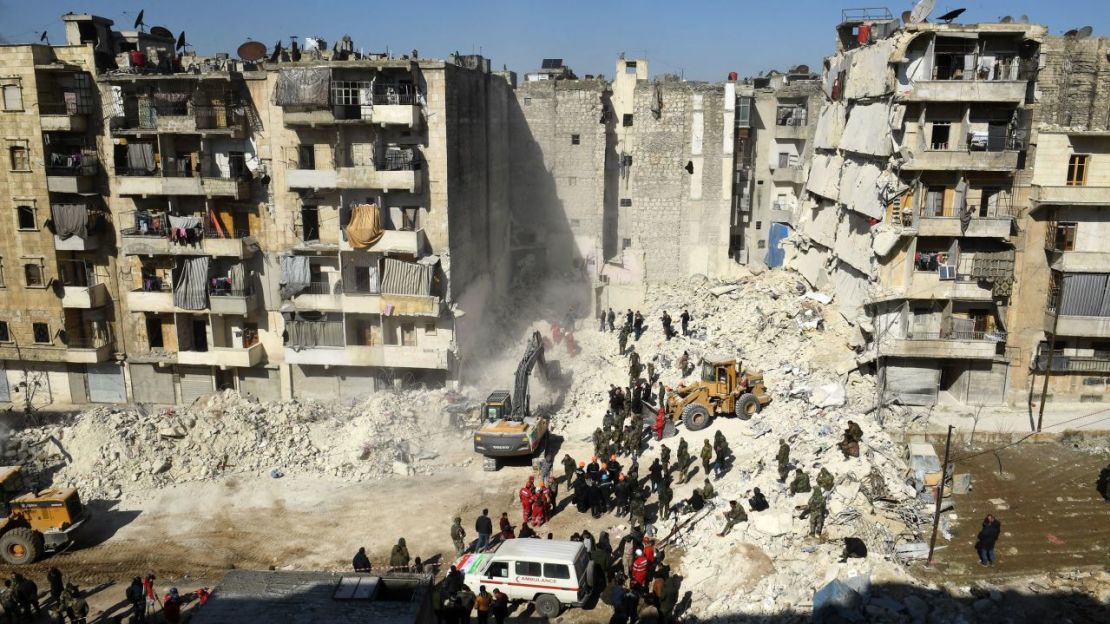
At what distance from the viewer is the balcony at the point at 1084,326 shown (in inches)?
1139

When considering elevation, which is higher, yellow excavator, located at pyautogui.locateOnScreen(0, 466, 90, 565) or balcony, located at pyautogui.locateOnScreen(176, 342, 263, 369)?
balcony, located at pyautogui.locateOnScreen(176, 342, 263, 369)

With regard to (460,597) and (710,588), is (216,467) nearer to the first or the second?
(460,597)

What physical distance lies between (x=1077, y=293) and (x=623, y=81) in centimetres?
2655

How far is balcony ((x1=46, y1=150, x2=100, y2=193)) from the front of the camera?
34.7 m

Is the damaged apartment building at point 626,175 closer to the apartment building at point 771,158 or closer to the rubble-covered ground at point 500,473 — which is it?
the apartment building at point 771,158

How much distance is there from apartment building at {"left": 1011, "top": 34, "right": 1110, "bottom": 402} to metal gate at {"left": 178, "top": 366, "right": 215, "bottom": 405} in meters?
33.6

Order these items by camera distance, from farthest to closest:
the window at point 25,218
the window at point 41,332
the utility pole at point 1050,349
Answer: the window at point 41,332, the window at point 25,218, the utility pole at point 1050,349

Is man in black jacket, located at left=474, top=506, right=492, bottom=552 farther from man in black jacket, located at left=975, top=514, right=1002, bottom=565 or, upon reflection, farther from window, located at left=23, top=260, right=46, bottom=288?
window, located at left=23, top=260, right=46, bottom=288

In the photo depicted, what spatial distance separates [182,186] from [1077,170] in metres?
34.2

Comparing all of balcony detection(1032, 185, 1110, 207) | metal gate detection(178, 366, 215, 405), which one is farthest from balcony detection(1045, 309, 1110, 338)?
metal gate detection(178, 366, 215, 405)

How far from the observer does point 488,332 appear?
4097 centimetres

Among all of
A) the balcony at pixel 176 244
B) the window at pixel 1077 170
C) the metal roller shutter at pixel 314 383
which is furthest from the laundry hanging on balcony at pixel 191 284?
the window at pixel 1077 170

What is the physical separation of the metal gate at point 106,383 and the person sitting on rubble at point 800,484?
3028 centimetres

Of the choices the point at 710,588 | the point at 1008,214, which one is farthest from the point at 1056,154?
the point at 710,588
